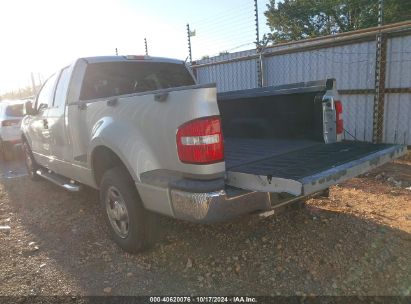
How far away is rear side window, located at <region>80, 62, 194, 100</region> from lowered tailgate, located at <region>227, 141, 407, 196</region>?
2211mm

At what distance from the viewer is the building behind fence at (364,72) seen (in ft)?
22.0

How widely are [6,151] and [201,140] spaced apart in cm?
946

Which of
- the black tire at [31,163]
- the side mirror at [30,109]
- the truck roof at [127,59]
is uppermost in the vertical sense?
the truck roof at [127,59]

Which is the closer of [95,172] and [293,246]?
[293,246]

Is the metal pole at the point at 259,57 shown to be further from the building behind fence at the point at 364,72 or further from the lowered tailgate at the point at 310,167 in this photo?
the lowered tailgate at the point at 310,167

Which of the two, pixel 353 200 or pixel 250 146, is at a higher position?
pixel 250 146

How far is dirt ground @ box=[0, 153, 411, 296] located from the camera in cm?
314

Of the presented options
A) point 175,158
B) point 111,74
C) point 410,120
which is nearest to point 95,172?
point 111,74

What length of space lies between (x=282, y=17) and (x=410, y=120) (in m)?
22.6

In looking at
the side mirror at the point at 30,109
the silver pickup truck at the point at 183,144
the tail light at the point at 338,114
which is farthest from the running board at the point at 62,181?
the tail light at the point at 338,114

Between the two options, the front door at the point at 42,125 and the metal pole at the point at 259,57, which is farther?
the metal pole at the point at 259,57

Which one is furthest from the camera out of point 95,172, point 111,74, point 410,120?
point 410,120

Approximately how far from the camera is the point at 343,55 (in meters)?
7.51

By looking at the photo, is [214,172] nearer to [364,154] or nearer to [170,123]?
[170,123]
